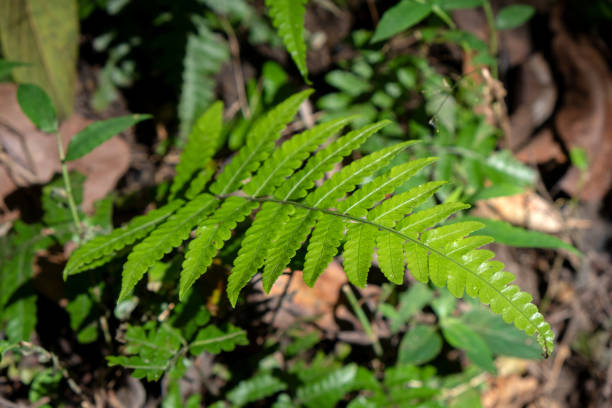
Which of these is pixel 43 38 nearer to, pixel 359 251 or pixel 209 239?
pixel 209 239

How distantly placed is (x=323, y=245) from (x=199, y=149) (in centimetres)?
79

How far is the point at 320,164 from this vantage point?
1453 mm

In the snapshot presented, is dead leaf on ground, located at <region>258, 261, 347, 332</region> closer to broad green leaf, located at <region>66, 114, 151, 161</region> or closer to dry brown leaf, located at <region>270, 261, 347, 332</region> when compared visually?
dry brown leaf, located at <region>270, 261, 347, 332</region>

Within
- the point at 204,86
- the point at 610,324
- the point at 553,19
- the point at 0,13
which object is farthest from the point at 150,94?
the point at 610,324

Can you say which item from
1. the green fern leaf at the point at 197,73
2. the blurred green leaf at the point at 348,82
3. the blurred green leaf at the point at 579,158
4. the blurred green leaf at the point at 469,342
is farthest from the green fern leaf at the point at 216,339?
the blurred green leaf at the point at 579,158

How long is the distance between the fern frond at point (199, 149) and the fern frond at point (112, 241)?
21cm

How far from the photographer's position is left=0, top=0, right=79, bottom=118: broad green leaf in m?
2.33

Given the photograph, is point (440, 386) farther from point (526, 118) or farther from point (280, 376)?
point (526, 118)

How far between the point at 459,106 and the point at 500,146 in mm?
734

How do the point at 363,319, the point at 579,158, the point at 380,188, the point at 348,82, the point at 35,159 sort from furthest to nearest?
the point at 579,158 → the point at 348,82 → the point at 35,159 → the point at 363,319 → the point at 380,188

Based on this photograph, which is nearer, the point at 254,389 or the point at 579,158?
the point at 254,389

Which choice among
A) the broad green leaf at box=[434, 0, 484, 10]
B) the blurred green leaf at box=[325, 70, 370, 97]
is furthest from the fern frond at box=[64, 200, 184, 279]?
the broad green leaf at box=[434, 0, 484, 10]

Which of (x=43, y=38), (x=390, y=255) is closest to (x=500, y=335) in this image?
(x=390, y=255)

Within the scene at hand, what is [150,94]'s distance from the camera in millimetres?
3176
